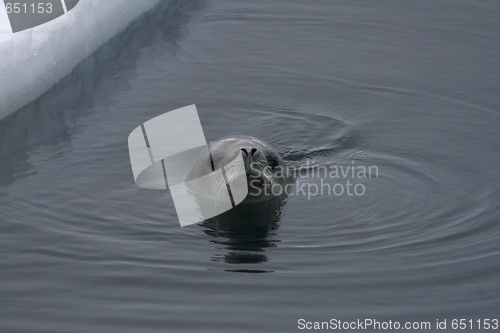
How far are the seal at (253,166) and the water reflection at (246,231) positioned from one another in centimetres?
11

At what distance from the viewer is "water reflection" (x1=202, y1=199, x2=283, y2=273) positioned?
5160mm

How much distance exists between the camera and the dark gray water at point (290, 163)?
15.3 feet

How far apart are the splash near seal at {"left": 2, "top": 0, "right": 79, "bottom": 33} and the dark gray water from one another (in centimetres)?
76

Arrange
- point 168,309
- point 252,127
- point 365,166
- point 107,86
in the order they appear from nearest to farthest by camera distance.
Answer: point 168,309
point 365,166
point 252,127
point 107,86

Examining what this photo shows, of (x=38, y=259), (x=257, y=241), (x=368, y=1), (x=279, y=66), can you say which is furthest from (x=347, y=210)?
(x=368, y=1)

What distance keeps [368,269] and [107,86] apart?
485 centimetres

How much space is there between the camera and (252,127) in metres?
7.62

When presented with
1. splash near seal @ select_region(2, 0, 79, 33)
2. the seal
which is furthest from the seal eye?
splash near seal @ select_region(2, 0, 79, 33)

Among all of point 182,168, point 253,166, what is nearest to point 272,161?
point 253,166

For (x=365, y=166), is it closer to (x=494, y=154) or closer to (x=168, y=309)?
(x=494, y=154)
